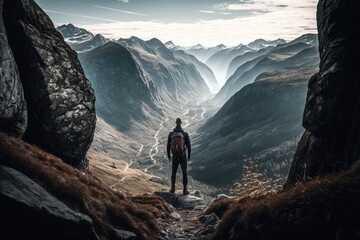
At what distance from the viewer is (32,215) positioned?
10359mm

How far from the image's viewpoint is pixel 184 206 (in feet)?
108

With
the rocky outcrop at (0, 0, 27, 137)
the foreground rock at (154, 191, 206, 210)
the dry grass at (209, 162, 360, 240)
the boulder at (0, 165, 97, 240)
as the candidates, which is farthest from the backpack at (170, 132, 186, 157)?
the boulder at (0, 165, 97, 240)

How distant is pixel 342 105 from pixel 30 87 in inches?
890

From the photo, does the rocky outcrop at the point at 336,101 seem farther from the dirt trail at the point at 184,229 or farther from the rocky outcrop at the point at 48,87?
the rocky outcrop at the point at 48,87

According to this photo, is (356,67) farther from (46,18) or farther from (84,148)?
(46,18)

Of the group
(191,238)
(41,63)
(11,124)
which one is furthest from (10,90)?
(191,238)

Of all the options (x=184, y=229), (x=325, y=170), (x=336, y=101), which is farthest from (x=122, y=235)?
(x=336, y=101)

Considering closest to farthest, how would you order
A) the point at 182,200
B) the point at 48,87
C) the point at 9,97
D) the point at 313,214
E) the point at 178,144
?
1. the point at 313,214
2. the point at 9,97
3. the point at 48,87
4. the point at 178,144
5. the point at 182,200

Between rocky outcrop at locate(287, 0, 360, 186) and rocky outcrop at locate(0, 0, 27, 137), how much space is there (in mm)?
19291

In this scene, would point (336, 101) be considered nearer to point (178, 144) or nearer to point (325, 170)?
point (325, 170)

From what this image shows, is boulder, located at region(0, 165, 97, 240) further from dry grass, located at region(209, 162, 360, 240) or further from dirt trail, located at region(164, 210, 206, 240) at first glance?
dirt trail, located at region(164, 210, 206, 240)

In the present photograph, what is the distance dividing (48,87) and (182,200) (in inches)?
693

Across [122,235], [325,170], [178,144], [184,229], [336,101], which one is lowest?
[184,229]

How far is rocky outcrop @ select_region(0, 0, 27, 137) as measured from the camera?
62.6 ft
